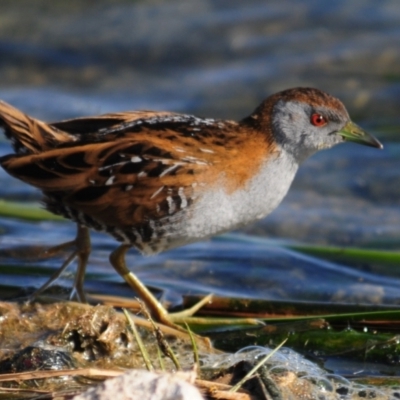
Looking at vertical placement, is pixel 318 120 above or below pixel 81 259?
above

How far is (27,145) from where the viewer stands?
221 inches

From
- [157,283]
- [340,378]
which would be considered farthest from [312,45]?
[340,378]

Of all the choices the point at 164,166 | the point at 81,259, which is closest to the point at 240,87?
the point at 81,259

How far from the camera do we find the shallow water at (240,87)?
22.2 feet

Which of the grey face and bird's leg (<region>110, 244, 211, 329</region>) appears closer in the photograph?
bird's leg (<region>110, 244, 211, 329</region>)

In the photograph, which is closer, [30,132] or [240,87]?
[30,132]

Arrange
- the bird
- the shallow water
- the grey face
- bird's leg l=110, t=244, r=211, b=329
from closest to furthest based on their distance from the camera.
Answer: the bird < bird's leg l=110, t=244, r=211, b=329 < the grey face < the shallow water

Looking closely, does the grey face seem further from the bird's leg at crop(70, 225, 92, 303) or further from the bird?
the bird's leg at crop(70, 225, 92, 303)

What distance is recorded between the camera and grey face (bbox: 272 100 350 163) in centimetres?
570

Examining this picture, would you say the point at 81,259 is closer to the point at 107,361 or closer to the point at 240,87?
the point at 107,361

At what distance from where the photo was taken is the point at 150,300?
18.6 ft

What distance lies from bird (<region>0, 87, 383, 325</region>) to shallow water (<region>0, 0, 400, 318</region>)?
1.01 metres

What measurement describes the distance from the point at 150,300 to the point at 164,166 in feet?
2.74

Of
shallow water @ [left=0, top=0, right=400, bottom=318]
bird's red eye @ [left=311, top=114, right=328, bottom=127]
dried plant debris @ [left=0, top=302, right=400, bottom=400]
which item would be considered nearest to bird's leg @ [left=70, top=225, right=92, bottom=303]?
shallow water @ [left=0, top=0, right=400, bottom=318]
